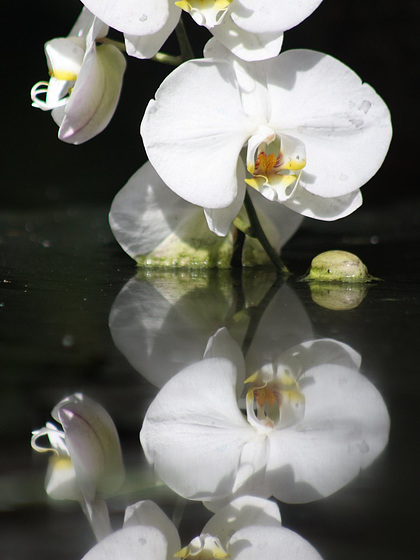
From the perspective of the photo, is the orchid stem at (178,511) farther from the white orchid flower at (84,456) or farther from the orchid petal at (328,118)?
the orchid petal at (328,118)

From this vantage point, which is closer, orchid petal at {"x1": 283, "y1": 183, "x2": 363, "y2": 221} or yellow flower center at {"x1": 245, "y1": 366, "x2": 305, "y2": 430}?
yellow flower center at {"x1": 245, "y1": 366, "x2": 305, "y2": 430}

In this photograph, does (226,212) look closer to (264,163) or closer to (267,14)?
(264,163)

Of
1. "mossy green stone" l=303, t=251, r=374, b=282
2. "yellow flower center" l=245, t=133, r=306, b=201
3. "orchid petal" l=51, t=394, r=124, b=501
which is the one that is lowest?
"mossy green stone" l=303, t=251, r=374, b=282

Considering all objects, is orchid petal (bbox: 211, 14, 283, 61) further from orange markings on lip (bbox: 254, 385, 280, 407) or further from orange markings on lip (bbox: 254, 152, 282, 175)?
orange markings on lip (bbox: 254, 385, 280, 407)

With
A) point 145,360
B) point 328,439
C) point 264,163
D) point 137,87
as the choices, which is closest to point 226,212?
point 264,163

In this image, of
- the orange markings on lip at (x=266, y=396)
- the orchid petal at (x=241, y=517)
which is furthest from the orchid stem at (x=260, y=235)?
the orchid petal at (x=241, y=517)

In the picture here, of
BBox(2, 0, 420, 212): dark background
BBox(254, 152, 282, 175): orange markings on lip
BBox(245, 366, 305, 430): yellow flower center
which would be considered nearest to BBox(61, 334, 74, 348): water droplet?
BBox(245, 366, 305, 430): yellow flower center

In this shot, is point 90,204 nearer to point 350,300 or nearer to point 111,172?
point 111,172
